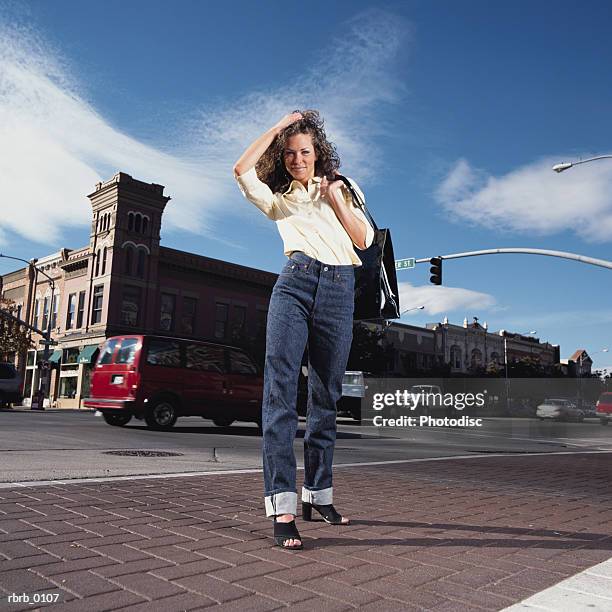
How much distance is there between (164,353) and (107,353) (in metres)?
1.32

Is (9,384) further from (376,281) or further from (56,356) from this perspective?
(376,281)

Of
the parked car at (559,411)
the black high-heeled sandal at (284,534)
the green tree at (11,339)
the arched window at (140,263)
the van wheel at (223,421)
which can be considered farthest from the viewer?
the parked car at (559,411)

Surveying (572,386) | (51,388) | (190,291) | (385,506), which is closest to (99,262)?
(190,291)

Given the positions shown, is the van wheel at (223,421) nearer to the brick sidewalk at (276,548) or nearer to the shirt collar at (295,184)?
the brick sidewalk at (276,548)

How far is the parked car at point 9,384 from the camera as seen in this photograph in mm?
24062

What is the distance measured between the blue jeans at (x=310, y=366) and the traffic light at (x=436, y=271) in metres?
18.7

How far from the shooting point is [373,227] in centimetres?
338

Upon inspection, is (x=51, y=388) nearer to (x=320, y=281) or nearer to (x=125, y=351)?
(x=125, y=351)

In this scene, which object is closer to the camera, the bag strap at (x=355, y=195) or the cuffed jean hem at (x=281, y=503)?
the cuffed jean hem at (x=281, y=503)

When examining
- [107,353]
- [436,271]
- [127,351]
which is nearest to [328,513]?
[127,351]

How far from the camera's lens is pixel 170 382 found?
523 inches

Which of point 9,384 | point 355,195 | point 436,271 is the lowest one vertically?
point 9,384

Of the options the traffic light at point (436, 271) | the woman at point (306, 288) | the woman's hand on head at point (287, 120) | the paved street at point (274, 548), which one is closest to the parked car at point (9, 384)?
the traffic light at point (436, 271)

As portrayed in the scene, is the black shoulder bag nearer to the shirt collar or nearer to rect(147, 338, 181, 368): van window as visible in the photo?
the shirt collar
